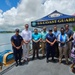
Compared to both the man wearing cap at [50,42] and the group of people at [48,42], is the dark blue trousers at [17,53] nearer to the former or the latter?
the group of people at [48,42]

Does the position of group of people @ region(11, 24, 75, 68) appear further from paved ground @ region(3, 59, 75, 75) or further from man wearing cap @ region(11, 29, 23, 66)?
paved ground @ region(3, 59, 75, 75)

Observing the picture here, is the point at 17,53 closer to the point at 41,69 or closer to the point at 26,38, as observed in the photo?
the point at 26,38

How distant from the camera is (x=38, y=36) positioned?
22.7ft

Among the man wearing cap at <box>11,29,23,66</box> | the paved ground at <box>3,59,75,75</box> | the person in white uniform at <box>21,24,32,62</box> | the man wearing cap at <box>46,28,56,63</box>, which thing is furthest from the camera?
the person in white uniform at <box>21,24,32,62</box>

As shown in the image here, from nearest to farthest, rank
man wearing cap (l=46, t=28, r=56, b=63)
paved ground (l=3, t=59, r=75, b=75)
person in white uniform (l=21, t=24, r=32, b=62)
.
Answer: paved ground (l=3, t=59, r=75, b=75), man wearing cap (l=46, t=28, r=56, b=63), person in white uniform (l=21, t=24, r=32, b=62)

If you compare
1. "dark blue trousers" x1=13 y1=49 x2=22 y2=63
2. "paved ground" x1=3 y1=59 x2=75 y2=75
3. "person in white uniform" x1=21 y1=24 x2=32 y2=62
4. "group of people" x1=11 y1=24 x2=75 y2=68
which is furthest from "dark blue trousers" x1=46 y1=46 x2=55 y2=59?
"dark blue trousers" x1=13 y1=49 x2=22 y2=63

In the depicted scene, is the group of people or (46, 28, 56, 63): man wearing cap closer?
the group of people

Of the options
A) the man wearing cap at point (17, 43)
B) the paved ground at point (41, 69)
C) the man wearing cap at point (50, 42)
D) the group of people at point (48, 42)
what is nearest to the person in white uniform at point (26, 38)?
the group of people at point (48, 42)

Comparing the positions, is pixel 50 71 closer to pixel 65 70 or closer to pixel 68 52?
pixel 65 70

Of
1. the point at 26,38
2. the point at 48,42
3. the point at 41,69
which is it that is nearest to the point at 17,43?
the point at 26,38

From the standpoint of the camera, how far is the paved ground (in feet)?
17.4

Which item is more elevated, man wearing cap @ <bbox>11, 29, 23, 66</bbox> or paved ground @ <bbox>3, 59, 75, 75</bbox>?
man wearing cap @ <bbox>11, 29, 23, 66</bbox>

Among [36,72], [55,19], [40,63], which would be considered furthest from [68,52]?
[55,19]

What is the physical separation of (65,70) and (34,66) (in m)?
1.22
